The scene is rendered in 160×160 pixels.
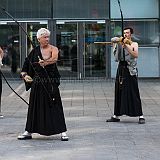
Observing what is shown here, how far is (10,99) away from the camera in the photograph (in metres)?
15.3

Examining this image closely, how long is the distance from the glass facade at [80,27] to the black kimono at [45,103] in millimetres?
13184

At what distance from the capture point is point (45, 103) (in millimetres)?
8781

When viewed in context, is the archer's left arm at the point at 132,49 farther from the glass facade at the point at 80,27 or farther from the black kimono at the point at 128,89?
the glass facade at the point at 80,27

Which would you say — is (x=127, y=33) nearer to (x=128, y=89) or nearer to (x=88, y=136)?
(x=128, y=89)

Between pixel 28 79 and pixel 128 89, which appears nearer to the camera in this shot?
pixel 28 79

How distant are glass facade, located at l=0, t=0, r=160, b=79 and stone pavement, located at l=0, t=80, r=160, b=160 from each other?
6733 millimetres

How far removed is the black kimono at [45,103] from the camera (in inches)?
344

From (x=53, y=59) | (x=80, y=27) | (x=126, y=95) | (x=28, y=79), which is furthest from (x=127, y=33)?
(x=80, y=27)

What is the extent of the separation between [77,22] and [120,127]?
40.6ft

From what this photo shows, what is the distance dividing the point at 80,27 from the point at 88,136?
43.5 feet

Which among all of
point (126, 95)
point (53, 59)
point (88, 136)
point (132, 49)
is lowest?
A: point (88, 136)

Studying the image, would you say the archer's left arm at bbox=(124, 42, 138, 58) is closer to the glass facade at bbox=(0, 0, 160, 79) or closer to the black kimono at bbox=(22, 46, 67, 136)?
the black kimono at bbox=(22, 46, 67, 136)

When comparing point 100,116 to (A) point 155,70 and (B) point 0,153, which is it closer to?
(B) point 0,153

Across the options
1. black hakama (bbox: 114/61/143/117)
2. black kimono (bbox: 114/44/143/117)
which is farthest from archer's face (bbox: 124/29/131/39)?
black hakama (bbox: 114/61/143/117)
